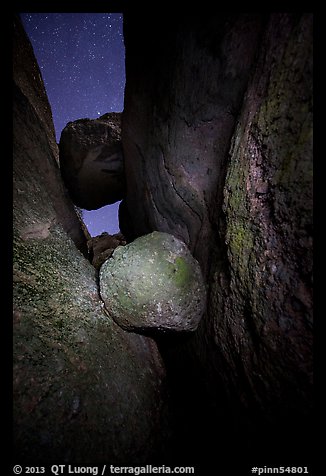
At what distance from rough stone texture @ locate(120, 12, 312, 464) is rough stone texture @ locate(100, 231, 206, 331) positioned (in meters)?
0.19

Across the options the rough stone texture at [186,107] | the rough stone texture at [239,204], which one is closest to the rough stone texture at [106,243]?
the rough stone texture at [186,107]

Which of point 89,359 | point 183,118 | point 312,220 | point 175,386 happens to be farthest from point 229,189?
point 175,386

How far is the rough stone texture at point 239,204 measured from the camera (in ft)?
3.89

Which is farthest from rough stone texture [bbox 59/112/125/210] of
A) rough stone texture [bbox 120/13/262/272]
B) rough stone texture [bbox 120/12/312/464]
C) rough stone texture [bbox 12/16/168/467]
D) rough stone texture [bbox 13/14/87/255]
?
rough stone texture [bbox 120/12/312/464]

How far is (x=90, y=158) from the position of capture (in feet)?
12.8

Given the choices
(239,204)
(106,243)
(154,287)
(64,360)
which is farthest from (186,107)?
(106,243)

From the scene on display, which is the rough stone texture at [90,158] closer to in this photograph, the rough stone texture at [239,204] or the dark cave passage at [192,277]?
the dark cave passage at [192,277]

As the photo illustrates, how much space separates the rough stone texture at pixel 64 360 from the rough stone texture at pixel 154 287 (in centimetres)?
23

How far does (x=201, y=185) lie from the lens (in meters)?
2.26

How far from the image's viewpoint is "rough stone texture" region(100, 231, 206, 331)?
203 centimetres

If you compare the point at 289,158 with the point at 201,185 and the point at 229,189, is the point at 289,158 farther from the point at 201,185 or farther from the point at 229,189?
the point at 201,185

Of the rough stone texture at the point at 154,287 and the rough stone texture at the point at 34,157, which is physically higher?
the rough stone texture at the point at 34,157

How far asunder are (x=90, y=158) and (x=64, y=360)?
3.20m

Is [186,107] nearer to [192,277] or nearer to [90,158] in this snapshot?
[192,277]
